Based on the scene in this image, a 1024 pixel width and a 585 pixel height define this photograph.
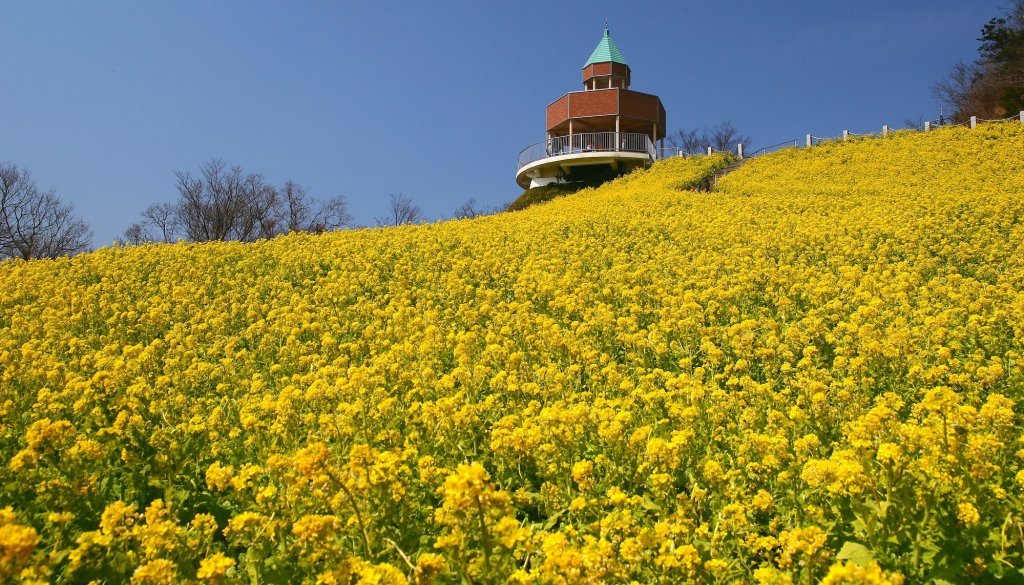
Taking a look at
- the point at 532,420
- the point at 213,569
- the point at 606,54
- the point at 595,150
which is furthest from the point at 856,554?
the point at 606,54

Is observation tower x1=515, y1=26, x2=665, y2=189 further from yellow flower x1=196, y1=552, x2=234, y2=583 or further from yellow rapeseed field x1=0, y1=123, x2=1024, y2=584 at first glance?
yellow flower x1=196, y1=552, x2=234, y2=583

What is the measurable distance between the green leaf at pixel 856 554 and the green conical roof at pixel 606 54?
49.6 metres

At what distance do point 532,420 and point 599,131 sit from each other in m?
43.5

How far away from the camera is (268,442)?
201 inches

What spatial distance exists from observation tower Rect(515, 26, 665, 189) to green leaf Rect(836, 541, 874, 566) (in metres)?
39.4

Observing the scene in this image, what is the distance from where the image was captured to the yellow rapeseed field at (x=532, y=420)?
3096 millimetres

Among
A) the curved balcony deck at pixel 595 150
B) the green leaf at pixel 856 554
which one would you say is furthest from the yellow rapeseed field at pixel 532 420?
the curved balcony deck at pixel 595 150

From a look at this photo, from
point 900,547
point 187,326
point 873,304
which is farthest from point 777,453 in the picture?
point 187,326

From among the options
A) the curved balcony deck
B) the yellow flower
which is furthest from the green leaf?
the curved balcony deck

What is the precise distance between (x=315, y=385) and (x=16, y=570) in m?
3.15

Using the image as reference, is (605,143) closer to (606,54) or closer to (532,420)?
(606,54)

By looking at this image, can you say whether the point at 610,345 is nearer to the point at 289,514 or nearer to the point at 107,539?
the point at 289,514

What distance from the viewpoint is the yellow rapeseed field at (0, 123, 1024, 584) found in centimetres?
310

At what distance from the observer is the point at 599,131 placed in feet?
149
